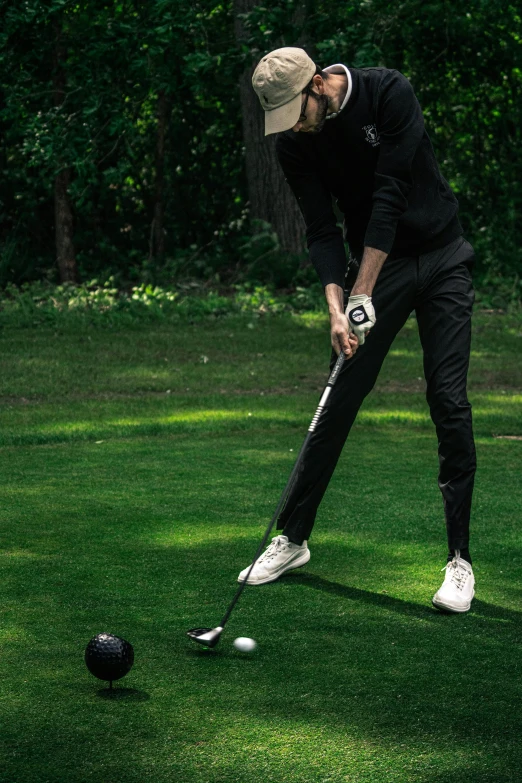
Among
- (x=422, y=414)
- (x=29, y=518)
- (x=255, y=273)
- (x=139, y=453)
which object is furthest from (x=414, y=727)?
(x=255, y=273)

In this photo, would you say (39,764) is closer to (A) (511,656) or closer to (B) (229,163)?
(A) (511,656)

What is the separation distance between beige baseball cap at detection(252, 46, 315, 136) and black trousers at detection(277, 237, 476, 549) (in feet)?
2.39

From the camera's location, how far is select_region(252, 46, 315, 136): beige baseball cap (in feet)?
13.1

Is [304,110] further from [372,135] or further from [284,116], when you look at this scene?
[372,135]

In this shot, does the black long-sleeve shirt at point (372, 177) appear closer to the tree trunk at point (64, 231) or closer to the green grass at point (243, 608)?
the green grass at point (243, 608)

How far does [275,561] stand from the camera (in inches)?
176

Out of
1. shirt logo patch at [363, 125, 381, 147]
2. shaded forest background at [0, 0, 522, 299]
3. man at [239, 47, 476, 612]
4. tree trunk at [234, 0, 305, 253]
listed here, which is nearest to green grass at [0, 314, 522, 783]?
man at [239, 47, 476, 612]

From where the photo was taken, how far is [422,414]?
8.48 metres

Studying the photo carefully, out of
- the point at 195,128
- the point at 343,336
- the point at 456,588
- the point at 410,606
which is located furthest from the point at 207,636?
the point at 195,128

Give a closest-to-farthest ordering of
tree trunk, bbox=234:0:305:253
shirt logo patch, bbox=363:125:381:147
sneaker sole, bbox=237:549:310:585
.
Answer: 1. shirt logo patch, bbox=363:125:381:147
2. sneaker sole, bbox=237:549:310:585
3. tree trunk, bbox=234:0:305:253

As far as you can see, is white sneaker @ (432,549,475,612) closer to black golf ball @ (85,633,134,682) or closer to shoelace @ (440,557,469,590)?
shoelace @ (440,557,469,590)

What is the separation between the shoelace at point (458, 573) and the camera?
419 cm

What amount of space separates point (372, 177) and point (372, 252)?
320 millimetres

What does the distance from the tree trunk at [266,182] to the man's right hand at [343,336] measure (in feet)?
35.2
